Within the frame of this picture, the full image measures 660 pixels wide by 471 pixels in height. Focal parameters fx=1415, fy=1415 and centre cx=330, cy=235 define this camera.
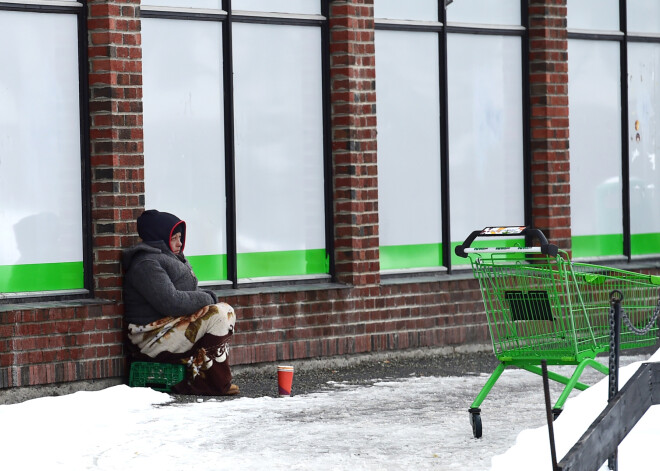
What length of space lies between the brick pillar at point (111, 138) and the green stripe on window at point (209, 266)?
79 centimetres

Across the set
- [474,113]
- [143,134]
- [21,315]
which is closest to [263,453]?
[21,315]

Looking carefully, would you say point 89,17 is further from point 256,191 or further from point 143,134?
point 256,191

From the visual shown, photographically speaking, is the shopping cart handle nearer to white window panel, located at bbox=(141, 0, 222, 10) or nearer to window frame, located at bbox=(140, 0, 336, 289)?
window frame, located at bbox=(140, 0, 336, 289)

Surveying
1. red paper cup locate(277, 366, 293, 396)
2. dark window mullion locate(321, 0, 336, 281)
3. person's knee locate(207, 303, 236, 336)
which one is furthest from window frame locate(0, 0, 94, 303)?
dark window mullion locate(321, 0, 336, 281)

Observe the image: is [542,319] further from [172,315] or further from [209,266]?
[209,266]

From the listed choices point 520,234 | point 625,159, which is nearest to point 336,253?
point 625,159

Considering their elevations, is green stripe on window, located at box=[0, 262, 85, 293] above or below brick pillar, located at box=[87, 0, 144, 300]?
below

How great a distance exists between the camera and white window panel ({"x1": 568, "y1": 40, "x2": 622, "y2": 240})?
1450 centimetres

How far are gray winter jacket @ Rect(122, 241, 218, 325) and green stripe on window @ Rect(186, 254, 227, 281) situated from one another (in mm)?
674

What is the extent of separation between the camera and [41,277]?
1080 centimetres

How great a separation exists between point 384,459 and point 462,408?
6.74 feet

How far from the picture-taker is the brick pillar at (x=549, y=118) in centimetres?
1397

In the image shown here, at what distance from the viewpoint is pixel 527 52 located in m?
14.1

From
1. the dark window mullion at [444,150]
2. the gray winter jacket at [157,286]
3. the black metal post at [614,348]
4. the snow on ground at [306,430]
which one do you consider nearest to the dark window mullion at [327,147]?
the dark window mullion at [444,150]
